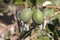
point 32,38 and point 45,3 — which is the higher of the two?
point 45,3

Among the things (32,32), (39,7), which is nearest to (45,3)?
(39,7)

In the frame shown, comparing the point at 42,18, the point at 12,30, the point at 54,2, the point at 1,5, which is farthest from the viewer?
the point at 1,5

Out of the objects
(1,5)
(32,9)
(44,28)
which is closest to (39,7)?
(32,9)

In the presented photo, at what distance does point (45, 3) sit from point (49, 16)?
0.25ft

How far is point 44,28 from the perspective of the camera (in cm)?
111

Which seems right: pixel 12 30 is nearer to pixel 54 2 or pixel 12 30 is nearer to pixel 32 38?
pixel 32 38

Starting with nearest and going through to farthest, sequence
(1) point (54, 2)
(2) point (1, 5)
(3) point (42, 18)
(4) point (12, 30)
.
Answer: (3) point (42, 18) < (1) point (54, 2) < (4) point (12, 30) < (2) point (1, 5)

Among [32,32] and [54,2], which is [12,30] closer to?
[32,32]

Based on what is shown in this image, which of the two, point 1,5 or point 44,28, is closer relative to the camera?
point 44,28

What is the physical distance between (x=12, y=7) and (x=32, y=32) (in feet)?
1.27

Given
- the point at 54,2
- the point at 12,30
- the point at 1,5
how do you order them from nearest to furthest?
1. the point at 54,2
2. the point at 12,30
3. the point at 1,5

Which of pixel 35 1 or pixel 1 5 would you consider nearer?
pixel 35 1

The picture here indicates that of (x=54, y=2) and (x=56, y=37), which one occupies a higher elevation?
(x=54, y=2)

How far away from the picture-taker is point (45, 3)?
1045 millimetres
